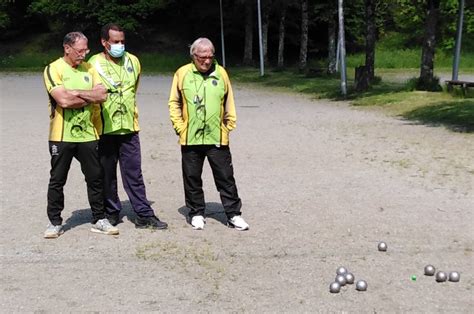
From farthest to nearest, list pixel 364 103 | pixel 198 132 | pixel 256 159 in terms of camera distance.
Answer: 1. pixel 364 103
2. pixel 256 159
3. pixel 198 132

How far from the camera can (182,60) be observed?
4478 cm

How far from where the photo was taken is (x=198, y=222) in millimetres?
6516

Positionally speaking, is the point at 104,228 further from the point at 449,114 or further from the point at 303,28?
the point at 303,28

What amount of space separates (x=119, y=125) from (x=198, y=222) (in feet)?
3.93

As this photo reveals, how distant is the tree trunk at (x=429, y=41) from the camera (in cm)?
1991

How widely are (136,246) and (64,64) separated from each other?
1740 millimetres

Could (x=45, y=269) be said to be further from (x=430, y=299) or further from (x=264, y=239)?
(x=430, y=299)

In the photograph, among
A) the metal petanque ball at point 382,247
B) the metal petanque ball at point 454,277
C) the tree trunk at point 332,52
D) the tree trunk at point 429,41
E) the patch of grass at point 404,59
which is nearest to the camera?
the metal petanque ball at point 454,277

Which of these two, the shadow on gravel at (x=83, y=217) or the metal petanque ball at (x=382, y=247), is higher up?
the metal petanque ball at (x=382, y=247)

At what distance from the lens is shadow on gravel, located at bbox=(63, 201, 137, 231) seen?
6.75 metres

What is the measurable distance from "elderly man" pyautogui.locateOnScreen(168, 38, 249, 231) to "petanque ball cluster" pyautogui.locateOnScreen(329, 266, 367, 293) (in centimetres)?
162

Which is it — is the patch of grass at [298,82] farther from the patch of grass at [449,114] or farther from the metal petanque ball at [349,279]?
the metal petanque ball at [349,279]

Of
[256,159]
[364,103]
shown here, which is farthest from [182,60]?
[256,159]

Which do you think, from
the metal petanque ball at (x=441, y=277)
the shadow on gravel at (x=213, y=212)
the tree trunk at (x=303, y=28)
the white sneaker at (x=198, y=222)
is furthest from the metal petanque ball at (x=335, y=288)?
the tree trunk at (x=303, y=28)
